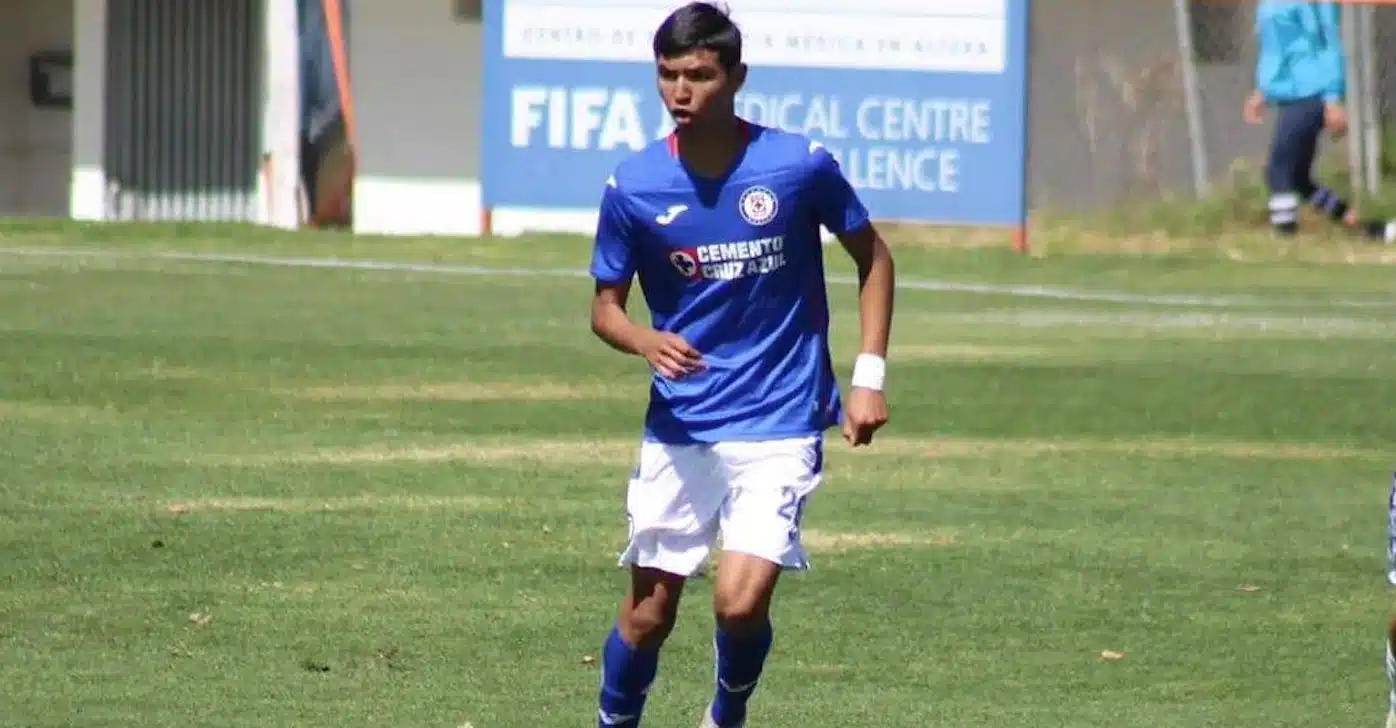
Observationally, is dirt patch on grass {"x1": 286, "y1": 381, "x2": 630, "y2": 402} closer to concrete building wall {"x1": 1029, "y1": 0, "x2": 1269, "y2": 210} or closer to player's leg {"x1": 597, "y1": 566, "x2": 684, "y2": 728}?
player's leg {"x1": 597, "y1": 566, "x2": 684, "y2": 728}

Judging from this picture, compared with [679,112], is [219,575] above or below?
below

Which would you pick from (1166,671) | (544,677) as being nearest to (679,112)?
(544,677)

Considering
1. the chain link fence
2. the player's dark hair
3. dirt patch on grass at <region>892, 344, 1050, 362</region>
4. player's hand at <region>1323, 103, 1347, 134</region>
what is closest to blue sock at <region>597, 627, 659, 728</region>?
the player's dark hair

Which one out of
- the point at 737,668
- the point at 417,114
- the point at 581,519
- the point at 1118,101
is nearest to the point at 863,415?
the point at 737,668

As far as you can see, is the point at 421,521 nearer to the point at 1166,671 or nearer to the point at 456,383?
the point at 1166,671

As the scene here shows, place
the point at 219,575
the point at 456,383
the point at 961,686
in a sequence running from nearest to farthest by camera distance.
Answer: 1. the point at 961,686
2. the point at 219,575
3. the point at 456,383

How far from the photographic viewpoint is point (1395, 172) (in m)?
25.1

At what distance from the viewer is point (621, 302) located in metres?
7.30

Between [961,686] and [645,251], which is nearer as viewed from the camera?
[645,251]

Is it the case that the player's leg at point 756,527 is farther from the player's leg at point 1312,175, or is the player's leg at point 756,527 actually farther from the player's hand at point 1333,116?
the player's hand at point 1333,116

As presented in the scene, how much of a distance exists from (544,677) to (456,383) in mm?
6919

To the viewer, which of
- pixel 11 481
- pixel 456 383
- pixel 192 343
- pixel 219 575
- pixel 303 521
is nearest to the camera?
pixel 219 575

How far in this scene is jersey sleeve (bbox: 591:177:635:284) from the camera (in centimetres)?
718

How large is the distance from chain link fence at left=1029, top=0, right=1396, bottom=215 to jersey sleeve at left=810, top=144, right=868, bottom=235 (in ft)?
60.3
